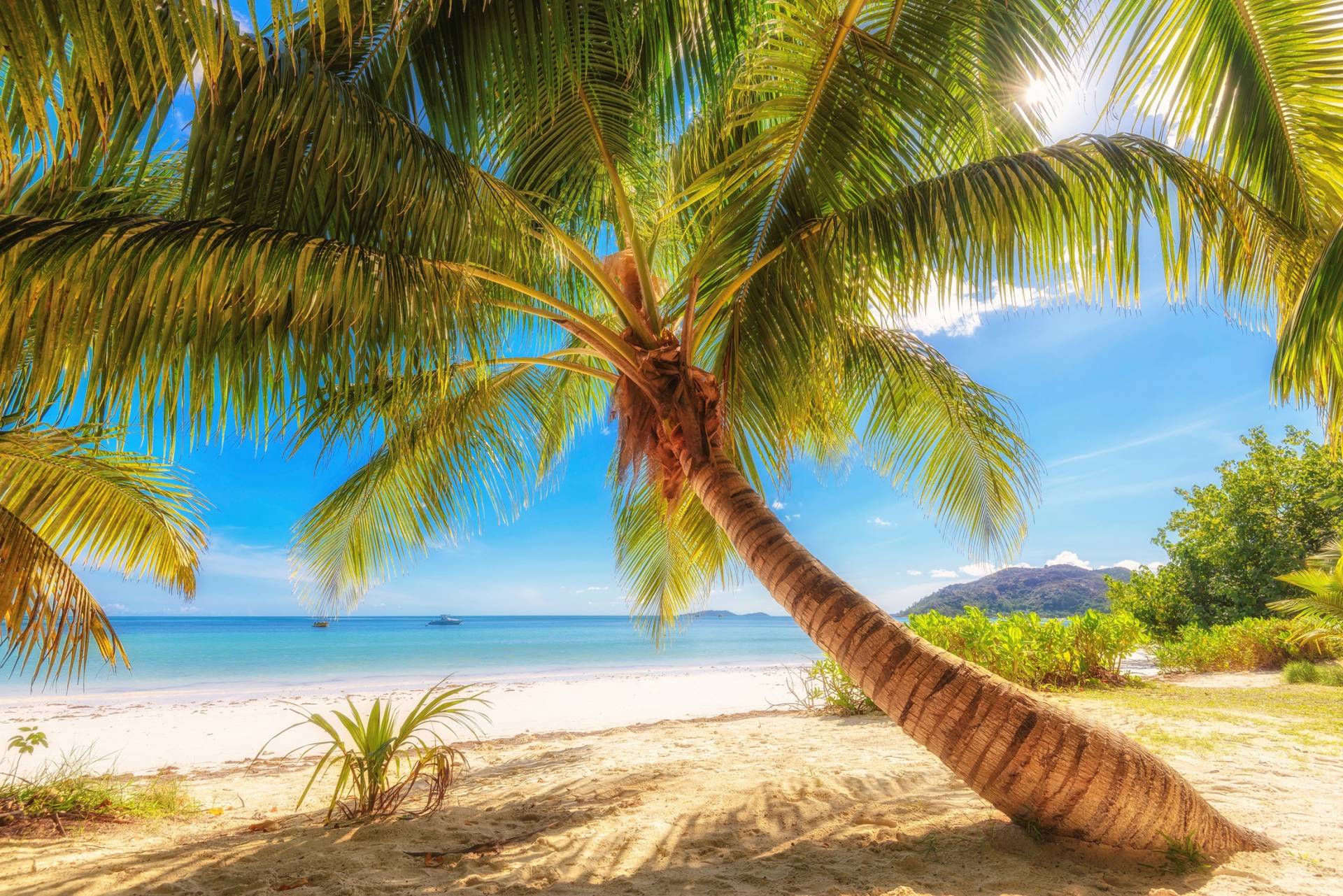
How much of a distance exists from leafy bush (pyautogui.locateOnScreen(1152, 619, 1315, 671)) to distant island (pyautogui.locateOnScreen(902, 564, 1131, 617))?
1516 centimetres

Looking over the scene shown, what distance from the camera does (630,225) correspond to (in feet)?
14.0

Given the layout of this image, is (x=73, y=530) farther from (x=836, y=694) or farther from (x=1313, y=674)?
(x=1313, y=674)

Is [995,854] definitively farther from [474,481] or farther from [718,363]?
[474,481]

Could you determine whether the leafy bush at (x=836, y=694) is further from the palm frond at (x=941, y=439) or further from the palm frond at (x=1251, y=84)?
the palm frond at (x=1251, y=84)

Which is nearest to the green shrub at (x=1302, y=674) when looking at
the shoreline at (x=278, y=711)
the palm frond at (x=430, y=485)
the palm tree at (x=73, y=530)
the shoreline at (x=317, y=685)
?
the shoreline at (x=278, y=711)

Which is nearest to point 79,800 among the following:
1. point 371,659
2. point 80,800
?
point 80,800

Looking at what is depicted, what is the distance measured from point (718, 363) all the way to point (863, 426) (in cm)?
191

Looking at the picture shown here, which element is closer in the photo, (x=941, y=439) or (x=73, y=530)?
(x=73, y=530)

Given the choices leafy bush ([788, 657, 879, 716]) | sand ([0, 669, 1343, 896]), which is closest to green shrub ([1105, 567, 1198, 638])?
leafy bush ([788, 657, 879, 716])

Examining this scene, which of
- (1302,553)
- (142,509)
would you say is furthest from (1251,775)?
(1302,553)

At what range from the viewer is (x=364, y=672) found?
2084 centimetres

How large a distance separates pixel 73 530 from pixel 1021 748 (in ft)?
19.4

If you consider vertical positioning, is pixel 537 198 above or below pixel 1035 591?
above

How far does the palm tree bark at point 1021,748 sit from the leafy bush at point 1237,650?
10.4m
